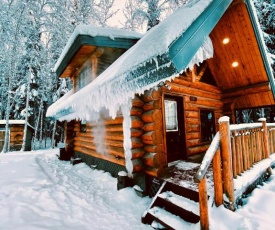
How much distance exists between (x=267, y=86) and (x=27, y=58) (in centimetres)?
2343

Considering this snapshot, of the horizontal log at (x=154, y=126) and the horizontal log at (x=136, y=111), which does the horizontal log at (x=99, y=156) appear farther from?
the horizontal log at (x=136, y=111)

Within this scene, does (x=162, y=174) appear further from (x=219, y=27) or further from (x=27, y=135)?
(x=27, y=135)

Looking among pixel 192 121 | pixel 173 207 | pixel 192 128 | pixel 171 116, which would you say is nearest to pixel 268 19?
pixel 192 121

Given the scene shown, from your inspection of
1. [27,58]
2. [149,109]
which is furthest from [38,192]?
[27,58]

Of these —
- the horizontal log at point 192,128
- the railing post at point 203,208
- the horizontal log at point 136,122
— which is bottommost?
the railing post at point 203,208

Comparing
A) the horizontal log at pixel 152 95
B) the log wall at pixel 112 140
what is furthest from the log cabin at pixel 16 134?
the horizontal log at pixel 152 95

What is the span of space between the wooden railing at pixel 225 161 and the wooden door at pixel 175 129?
2432 mm

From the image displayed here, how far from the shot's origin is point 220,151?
10.6ft

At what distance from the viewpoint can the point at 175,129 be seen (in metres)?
6.65

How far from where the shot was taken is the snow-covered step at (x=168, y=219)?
316 cm

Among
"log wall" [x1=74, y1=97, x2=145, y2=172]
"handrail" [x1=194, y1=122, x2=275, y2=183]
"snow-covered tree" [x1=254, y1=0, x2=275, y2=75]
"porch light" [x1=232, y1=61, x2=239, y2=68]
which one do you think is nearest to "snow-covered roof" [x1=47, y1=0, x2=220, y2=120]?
"log wall" [x1=74, y1=97, x2=145, y2=172]

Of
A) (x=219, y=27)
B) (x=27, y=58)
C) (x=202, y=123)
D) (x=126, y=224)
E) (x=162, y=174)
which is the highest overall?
(x=27, y=58)

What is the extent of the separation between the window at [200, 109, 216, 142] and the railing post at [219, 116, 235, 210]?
4.53 metres

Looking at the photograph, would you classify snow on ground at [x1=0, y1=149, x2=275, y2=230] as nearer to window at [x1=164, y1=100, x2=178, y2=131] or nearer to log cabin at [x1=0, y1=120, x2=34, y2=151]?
window at [x1=164, y1=100, x2=178, y2=131]
